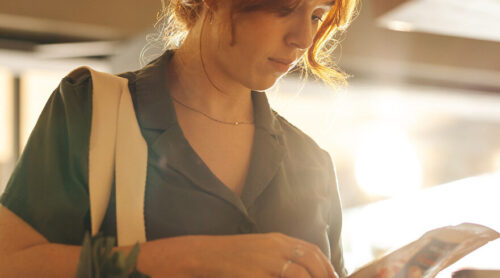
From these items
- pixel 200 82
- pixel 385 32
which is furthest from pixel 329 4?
pixel 385 32

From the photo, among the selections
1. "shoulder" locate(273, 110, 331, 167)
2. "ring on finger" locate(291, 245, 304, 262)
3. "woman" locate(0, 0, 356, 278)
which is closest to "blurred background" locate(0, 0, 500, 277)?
"shoulder" locate(273, 110, 331, 167)

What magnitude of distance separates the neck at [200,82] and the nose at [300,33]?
0.15 meters

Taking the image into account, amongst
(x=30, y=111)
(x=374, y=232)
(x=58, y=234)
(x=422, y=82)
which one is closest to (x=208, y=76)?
(x=58, y=234)

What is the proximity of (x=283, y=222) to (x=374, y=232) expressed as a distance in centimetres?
478

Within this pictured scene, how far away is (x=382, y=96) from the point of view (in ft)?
16.1

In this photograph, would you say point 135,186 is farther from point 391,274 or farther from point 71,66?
point 71,66

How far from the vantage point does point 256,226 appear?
3.34 ft

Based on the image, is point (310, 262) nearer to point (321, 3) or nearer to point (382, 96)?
point (321, 3)

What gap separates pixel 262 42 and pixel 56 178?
1.37 feet

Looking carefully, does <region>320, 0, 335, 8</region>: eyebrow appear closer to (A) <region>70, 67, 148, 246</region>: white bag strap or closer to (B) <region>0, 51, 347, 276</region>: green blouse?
(B) <region>0, 51, 347, 276</region>: green blouse

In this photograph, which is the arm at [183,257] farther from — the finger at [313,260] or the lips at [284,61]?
the lips at [284,61]

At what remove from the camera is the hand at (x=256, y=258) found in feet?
2.65

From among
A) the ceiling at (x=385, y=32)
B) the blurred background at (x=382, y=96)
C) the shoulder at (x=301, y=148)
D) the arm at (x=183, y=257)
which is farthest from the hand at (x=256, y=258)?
the ceiling at (x=385, y=32)

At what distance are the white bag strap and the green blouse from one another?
0.02m
